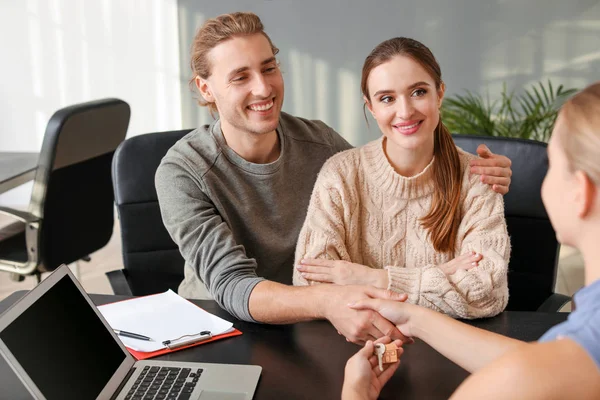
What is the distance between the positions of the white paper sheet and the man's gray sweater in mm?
105

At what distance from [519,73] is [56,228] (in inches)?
115

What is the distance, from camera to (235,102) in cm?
205

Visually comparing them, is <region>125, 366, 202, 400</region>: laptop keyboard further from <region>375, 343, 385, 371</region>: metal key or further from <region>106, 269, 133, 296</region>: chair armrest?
<region>106, 269, 133, 296</region>: chair armrest

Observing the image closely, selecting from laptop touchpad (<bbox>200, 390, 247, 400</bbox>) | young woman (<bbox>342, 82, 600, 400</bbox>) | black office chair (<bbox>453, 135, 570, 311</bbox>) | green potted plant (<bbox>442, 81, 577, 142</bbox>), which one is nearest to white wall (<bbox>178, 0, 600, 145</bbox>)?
green potted plant (<bbox>442, 81, 577, 142</bbox>)

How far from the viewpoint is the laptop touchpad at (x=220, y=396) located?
4.34 feet

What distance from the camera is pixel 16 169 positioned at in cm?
314

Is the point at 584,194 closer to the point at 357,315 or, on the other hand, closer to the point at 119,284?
the point at 357,315

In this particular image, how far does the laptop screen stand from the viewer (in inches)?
44.2

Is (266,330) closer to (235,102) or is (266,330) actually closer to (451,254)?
(451,254)

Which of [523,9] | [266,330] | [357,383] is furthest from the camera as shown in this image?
[523,9]

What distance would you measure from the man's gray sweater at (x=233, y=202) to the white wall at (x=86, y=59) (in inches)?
119

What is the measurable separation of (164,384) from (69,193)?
72.0 inches

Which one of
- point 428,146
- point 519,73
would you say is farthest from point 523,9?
point 428,146

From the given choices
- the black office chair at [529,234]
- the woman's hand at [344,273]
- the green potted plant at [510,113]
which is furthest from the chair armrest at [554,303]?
the green potted plant at [510,113]
